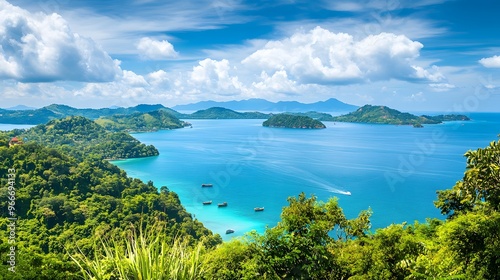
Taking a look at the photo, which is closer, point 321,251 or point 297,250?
point 297,250

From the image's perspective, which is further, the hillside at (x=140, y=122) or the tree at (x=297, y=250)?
the hillside at (x=140, y=122)

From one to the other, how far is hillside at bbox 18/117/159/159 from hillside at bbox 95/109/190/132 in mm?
28550

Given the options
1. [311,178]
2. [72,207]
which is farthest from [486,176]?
[311,178]

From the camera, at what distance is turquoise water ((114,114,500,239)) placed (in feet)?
134

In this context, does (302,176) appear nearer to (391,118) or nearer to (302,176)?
(302,176)

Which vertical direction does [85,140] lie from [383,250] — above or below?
below

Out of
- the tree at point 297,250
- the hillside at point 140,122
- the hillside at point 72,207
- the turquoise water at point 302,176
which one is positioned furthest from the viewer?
the hillside at point 140,122

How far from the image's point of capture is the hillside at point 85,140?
84438 mm

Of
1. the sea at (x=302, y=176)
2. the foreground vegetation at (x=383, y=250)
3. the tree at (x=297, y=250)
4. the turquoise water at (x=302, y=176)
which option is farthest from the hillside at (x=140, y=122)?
the tree at (x=297, y=250)

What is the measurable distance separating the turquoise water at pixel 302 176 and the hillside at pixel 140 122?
57.4 metres

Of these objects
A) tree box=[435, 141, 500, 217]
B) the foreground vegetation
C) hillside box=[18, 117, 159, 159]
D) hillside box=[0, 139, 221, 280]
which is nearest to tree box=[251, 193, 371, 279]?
the foreground vegetation

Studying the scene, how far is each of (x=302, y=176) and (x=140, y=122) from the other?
117 meters

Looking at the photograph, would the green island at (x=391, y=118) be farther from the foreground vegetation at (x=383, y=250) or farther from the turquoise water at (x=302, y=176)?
the foreground vegetation at (x=383, y=250)

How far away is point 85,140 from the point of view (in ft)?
324
